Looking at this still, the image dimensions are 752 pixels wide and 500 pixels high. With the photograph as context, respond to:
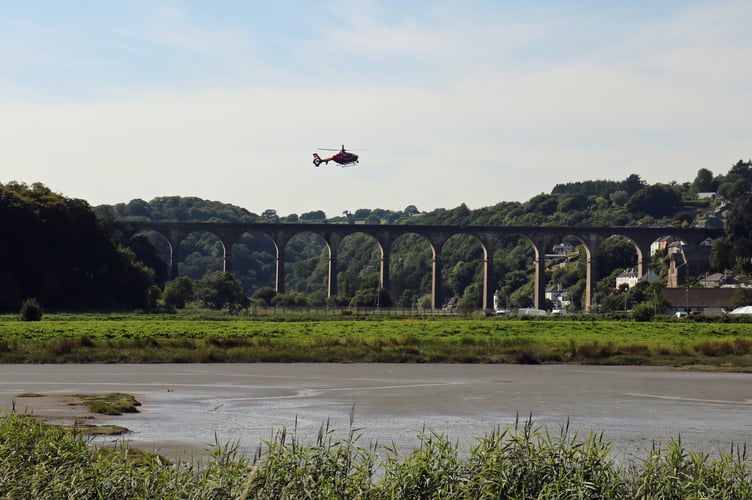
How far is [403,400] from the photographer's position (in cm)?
2820

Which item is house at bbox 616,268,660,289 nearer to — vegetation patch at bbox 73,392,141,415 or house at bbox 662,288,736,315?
house at bbox 662,288,736,315

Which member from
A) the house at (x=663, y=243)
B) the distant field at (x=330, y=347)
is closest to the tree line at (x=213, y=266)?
the house at (x=663, y=243)

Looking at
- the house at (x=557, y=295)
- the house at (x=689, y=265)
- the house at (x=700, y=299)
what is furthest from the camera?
the house at (x=557, y=295)

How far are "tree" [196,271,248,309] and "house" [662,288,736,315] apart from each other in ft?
129

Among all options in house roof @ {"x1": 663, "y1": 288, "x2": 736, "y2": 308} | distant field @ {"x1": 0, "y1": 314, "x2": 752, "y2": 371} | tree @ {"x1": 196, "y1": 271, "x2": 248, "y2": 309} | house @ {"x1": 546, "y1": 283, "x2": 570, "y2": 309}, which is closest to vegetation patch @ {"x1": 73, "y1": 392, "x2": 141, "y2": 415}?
distant field @ {"x1": 0, "y1": 314, "x2": 752, "y2": 371}

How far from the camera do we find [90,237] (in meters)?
86.7

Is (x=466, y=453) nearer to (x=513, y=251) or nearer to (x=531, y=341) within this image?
(x=531, y=341)

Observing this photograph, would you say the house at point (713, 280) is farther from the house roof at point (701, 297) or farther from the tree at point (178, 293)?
the tree at point (178, 293)

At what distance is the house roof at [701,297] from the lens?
108 m

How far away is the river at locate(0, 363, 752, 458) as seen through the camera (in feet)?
70.2

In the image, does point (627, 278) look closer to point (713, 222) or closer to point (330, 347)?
point (713, 222)

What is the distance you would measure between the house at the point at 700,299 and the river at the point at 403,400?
67.7 meters

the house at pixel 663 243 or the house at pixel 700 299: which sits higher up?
the house at pixel 663 243

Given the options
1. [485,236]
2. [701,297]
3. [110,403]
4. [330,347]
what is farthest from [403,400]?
[485,236]
